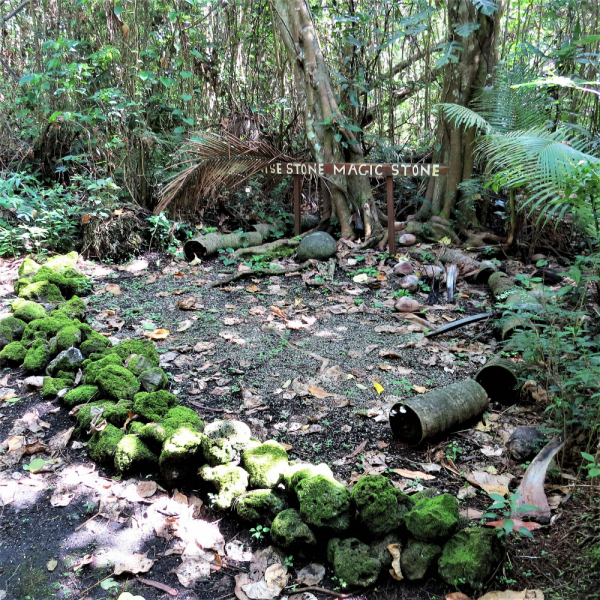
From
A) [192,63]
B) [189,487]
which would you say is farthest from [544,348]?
[192,63]

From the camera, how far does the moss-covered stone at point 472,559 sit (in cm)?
182

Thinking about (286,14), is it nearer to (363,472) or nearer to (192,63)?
(192,63)

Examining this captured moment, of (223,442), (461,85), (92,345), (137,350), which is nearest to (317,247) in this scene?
(461,85)

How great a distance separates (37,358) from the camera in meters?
3.47

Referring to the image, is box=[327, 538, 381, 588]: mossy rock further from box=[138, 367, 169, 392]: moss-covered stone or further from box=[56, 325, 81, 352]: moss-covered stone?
box=[56, 325, 81, 352]: moss-covered stone

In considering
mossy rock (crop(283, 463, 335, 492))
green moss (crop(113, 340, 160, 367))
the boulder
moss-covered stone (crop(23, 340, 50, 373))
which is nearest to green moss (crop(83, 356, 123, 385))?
green moss (crop(113, 340, 160, 367))

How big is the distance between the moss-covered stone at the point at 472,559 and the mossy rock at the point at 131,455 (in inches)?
56.0

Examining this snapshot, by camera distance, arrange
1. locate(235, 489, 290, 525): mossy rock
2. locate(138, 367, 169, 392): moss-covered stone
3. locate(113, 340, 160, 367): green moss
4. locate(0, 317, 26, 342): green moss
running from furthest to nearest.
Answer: locate(0, 317, 26, 342): green moss < locate(113, 340, 160, 367): green moss < locate(138, 367, 169, 392): moss-covered stone < locate(235, 489, 290, 525): mossy rock

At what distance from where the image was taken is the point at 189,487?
2.49 meters

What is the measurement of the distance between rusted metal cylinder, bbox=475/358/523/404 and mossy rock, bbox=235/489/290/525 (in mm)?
1461

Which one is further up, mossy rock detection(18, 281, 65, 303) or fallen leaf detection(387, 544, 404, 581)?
mossy rock detection(18, 281, 65, 303)

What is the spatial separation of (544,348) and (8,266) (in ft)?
17.1

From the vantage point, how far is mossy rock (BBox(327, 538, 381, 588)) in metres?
1.91

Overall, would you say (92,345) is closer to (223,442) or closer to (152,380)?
(152,380)
